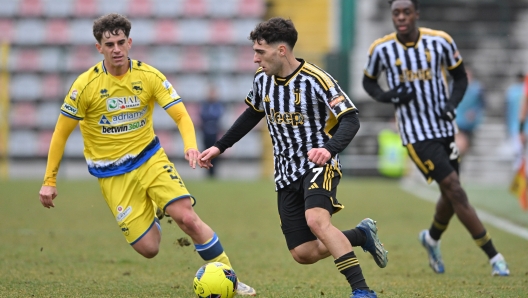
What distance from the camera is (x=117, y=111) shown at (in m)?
6.38

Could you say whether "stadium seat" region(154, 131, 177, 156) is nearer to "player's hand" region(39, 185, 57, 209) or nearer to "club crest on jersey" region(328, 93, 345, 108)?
"player's hand" region(39, 185, 57, 209)

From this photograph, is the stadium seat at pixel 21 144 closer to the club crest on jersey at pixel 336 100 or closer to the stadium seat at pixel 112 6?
the stadium seat at pixel 112 6

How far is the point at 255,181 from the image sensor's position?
1883cm

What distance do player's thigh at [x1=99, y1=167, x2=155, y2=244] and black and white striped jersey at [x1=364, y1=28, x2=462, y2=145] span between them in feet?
8.30

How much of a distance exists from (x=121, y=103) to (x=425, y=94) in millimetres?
2783

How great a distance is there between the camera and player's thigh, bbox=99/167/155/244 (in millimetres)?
6414

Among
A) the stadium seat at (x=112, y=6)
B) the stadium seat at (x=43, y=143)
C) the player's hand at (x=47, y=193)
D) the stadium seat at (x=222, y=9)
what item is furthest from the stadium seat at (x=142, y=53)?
the player's hand at (x=47, y=193)

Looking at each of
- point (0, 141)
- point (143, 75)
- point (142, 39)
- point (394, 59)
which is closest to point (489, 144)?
point (142, 39)

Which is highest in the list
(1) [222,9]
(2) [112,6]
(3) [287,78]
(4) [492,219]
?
(3) [287,78]

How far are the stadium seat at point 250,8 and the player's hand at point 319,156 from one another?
1680 centimetres

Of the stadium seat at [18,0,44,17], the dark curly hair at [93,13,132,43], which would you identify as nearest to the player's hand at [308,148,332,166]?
the dark curly hair at [93,13,132,43]

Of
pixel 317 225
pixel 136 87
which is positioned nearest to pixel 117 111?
pixel 136 87

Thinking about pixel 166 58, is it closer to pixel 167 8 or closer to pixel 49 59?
pixel 167 8

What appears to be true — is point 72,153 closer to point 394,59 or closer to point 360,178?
point 360,178
